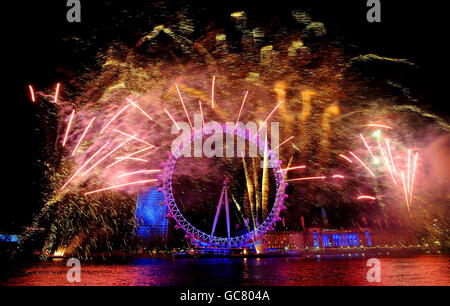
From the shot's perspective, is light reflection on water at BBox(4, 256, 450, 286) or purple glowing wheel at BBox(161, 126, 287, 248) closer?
light reflection on water at BBox(4, 256, 450, 286)

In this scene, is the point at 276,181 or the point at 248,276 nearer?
the point at 248,276

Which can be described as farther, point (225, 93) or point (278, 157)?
point (278, 157)

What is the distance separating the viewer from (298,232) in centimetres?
10081

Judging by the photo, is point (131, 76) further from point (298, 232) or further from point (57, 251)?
point (298, 232)

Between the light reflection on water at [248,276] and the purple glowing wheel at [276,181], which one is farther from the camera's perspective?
the purple glowing wheel at [276,181]

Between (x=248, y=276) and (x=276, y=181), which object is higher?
(x=276, y=181)

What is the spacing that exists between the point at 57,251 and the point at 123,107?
150 ft
